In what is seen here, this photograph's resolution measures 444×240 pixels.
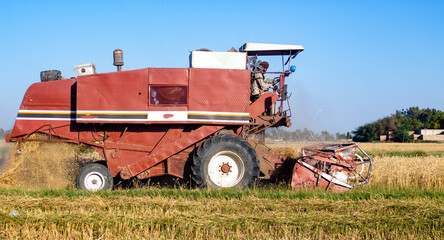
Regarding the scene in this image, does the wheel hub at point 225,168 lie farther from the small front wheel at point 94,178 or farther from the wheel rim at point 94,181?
the wheel rim at point 94,181

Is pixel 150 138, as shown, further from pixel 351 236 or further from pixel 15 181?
pixel 351 236

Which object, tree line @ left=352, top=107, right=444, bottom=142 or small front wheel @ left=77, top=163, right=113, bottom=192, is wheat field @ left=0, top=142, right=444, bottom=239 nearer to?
small front wheel @ left=77, top=163, right=113, bottom=192

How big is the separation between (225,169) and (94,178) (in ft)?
9.40

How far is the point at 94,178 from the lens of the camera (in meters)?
8.72

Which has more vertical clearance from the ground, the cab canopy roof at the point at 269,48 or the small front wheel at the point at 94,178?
the cab canopy roof at the point at 269,48

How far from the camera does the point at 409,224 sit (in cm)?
586

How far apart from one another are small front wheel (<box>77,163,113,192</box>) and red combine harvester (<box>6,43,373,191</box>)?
2 cm

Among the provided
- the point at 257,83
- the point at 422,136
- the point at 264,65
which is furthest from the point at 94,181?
the point at 422,136

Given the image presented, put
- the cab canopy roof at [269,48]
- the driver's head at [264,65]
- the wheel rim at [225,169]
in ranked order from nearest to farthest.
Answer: the wheel rim at [225,169]
the cab canopy roof at [269,48]
the driver's head at [264,65]

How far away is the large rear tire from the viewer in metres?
8.67

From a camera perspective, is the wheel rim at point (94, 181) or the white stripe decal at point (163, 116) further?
the white stripe decal at point (163, 116)

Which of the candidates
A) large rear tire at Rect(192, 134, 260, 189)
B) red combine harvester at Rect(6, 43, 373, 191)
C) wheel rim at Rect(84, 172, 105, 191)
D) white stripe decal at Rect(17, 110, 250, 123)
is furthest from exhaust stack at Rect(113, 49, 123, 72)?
large rear tire at Rect(192, 134, 260, 189)

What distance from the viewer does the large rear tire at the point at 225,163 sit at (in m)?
8.67

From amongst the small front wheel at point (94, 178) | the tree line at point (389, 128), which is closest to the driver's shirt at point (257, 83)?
the small front wheel at point (94, 178)
